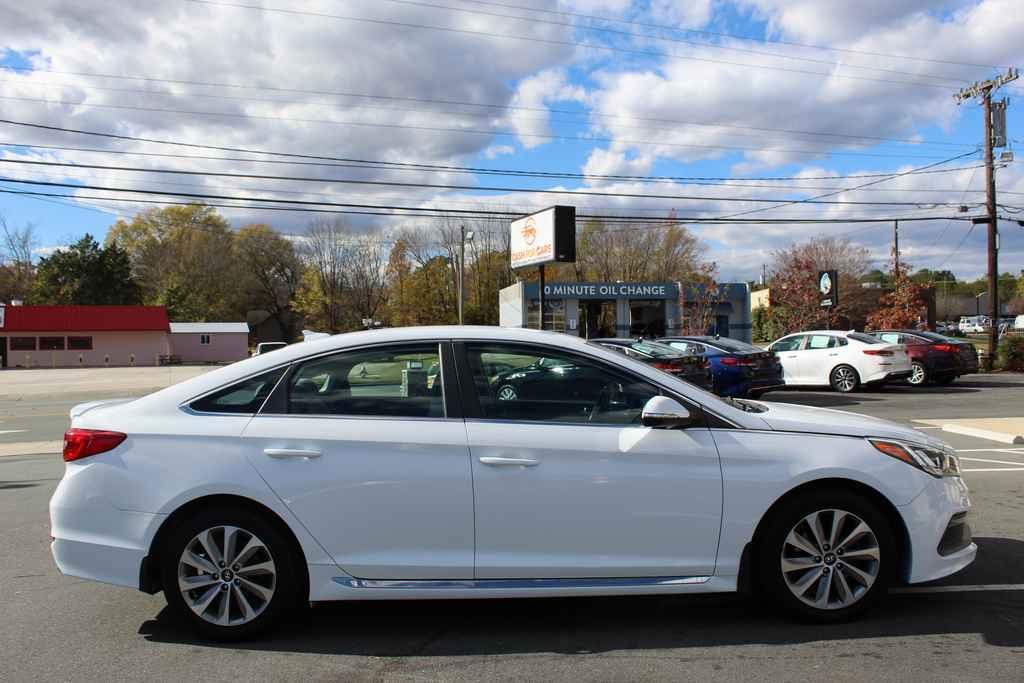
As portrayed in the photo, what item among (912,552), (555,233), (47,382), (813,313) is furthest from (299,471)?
(813,313)

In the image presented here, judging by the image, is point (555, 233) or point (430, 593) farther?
point (555, 233)

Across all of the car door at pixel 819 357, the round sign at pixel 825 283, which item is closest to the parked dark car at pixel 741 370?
the car door at pixel 819 357

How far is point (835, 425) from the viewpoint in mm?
4258

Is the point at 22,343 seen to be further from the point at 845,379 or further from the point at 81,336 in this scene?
the point at 845,379

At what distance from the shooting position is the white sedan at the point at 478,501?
396 cm

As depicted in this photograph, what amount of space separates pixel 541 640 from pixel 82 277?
7856 cm

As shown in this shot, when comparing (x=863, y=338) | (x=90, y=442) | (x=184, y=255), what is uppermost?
(x=184, y=255)

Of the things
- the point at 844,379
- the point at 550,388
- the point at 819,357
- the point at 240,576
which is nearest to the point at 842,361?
the point at 844,379

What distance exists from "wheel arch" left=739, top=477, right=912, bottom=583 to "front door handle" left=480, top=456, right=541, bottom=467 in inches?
49.0

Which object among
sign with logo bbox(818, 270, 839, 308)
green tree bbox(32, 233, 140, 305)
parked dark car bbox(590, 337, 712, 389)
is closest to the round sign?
sign with logo bbox(818, 270, 839, 308)

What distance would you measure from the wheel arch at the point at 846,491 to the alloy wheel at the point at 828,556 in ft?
0.42

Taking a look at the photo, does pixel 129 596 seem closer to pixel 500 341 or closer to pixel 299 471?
pixel 299 471

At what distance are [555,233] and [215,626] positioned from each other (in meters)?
22.2

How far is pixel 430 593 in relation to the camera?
3.97 m
